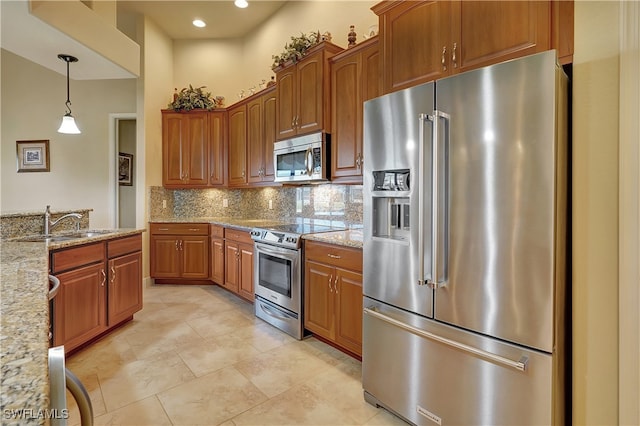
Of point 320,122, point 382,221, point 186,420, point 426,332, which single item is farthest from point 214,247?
point 426,332

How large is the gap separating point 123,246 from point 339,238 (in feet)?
6.55

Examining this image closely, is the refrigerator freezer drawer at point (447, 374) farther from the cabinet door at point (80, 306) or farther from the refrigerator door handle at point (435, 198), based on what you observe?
the cabinet door at point (80, 306)

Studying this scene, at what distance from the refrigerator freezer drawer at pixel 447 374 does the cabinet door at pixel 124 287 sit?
87.9 inches

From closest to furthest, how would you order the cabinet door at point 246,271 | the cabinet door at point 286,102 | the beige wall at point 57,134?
the cabinet door at point 286,102 < the cabinet door at point 246,271 < the beige wall at point 57,134

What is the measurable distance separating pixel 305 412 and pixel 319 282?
3.14 ft

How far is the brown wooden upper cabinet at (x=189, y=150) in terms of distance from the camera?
4648mm

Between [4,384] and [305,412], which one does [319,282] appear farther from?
[4,384]

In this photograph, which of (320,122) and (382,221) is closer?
(382,221)

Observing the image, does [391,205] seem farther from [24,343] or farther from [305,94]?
[305,94]

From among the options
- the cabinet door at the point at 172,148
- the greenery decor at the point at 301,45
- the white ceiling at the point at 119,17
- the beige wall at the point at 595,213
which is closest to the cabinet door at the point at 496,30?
the beige wall at the point at 595,213

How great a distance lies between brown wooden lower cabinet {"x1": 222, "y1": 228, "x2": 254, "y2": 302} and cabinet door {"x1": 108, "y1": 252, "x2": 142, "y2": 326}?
98 centimetres

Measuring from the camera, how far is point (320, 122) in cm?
302

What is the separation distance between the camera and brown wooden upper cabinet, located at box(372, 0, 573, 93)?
1550 mm

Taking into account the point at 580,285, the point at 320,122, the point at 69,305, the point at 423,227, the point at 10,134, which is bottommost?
the point at 69,305
